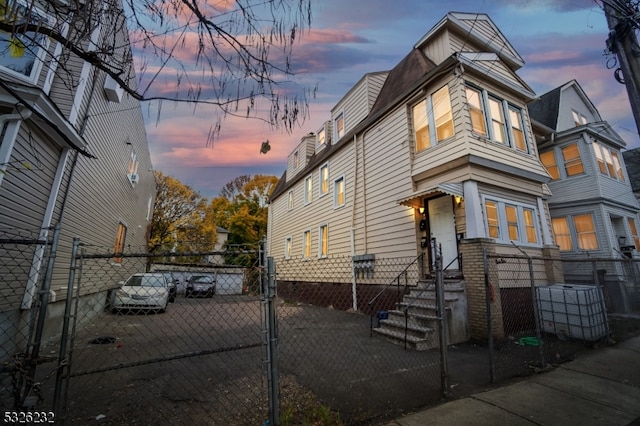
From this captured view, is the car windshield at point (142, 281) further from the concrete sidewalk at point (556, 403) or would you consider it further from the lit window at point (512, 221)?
the lit window at point (512, 221)

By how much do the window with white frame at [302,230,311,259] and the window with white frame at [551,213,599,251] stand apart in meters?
10.8

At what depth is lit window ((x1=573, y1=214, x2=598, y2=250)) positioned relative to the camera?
39.3 ft

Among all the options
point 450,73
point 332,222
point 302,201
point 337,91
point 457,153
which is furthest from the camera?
point 302,201

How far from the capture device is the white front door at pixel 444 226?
8.01m

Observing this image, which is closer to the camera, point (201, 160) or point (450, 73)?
point (201, 160)

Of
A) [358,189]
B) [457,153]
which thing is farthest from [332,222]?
[457,153]

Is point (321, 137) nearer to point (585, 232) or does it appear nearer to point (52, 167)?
point (52, 167)

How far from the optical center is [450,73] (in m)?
8.23

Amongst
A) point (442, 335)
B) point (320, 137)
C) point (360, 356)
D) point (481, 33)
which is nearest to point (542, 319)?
point (360, 356)

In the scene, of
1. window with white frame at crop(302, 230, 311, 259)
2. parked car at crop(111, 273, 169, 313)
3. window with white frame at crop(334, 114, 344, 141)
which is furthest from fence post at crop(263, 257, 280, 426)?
window with white frame at crop(302, 230, 311, 259)

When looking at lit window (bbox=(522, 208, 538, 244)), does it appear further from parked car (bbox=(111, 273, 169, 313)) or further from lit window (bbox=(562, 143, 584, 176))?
parked car (bbox=(111, 273, 169, 313))

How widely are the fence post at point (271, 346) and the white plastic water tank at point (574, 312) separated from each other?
24.0 ft

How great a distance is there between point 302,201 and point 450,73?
10185 mm

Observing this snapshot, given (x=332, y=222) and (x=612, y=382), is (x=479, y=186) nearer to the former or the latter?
(x=612, y=382)
